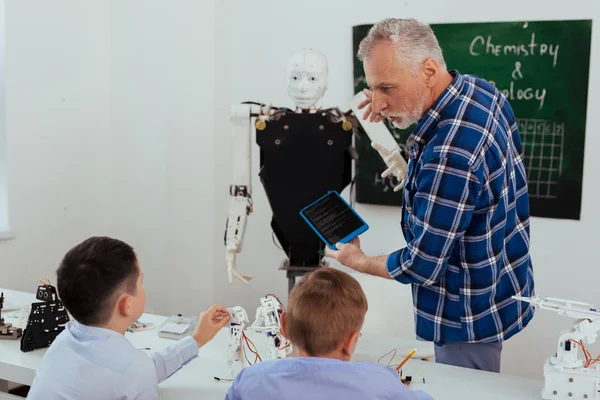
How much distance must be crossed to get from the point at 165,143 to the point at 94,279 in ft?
7.91

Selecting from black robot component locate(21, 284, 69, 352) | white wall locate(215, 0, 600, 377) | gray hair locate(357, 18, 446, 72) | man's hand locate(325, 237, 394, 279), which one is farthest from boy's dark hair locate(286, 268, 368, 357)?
white wall locate(215, 0, 600, 377)

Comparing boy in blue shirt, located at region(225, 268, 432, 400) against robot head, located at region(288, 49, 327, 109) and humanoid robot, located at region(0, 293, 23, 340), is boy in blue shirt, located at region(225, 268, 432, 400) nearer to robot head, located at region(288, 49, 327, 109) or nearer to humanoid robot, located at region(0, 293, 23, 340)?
humanoid robot, located at region(0, 293, 23, 340)

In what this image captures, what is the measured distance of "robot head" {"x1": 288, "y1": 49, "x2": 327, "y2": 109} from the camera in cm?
287

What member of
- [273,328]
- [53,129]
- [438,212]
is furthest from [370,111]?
[53,129]

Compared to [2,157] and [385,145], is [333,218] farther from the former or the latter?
[2,157]

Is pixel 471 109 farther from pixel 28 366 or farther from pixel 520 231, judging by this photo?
pixel 28 366

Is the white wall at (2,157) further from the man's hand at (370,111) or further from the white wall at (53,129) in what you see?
the man's hand at (370,111)

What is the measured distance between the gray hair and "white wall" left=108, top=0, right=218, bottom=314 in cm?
229

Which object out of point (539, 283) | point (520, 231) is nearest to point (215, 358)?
point (520, 231)

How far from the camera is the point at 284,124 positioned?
2781 millimetres

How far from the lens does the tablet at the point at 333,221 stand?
211 cm

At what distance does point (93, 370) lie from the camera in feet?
4.98

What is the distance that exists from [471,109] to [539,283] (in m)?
1.99

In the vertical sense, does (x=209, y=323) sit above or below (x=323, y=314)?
below
